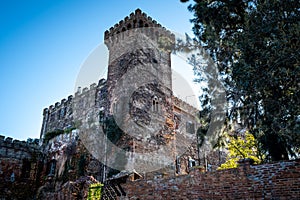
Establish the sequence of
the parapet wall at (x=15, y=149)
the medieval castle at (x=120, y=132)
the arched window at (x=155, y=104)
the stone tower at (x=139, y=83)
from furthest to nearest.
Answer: the parapet wall at (x=15, y=149), the arched window at (x=155, y=104), the stone tower at (x=139, y=83), the medieval castle at (x=120, y=132)

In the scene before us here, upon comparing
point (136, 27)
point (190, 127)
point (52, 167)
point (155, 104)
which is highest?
point (136, 27)

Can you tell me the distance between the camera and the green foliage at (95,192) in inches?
371

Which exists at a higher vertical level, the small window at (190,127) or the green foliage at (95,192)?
the small window at (190,127)

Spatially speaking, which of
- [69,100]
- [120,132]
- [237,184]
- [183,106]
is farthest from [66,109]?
[237,184]

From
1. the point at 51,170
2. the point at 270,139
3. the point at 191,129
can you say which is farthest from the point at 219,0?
the point at 51,170

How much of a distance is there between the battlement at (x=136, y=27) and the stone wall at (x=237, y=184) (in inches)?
440

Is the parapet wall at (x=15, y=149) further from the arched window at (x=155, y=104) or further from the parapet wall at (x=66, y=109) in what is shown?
the arched window at (x=155, y=104)

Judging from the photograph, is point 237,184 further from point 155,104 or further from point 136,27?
point 136,27

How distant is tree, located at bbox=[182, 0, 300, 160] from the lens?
6898 millimetres

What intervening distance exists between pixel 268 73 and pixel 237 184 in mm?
3210

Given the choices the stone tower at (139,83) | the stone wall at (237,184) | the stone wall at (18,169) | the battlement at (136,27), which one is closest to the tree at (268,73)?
the stone wall at (237,184)

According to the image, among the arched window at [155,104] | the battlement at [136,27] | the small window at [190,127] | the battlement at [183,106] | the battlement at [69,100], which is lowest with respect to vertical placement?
the small window at [190,127]

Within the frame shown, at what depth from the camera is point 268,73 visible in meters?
7.13

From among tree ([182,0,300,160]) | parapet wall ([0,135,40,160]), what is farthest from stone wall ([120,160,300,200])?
parapet wall ([0,135,40,160])
